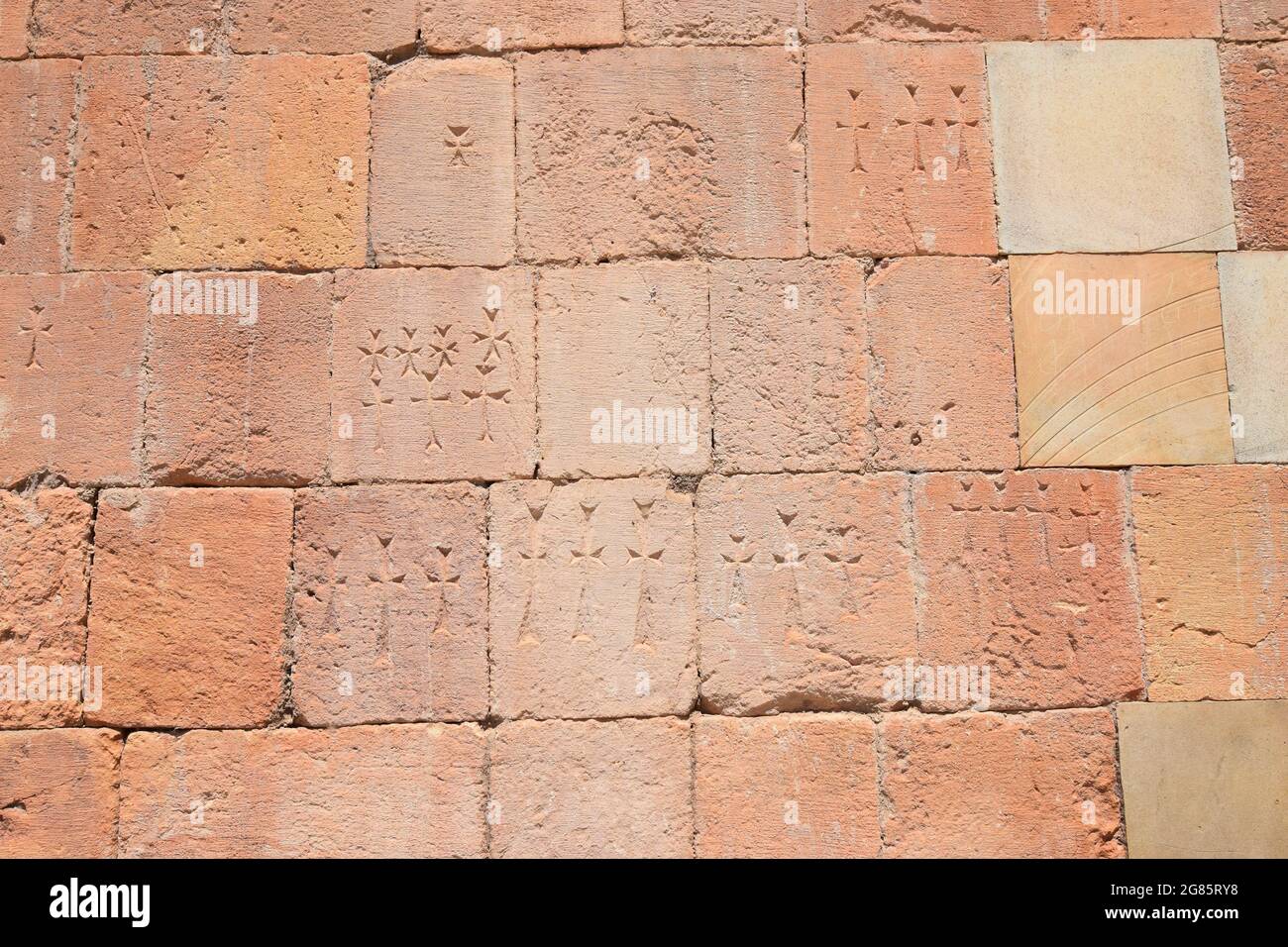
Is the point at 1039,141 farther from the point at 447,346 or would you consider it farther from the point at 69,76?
the point at 69,76

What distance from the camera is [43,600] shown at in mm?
4008

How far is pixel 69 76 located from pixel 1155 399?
458 centimetres

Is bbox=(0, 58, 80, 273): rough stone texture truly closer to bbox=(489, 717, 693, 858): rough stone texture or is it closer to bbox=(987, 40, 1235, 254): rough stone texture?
bbox=(489, 717, 693, 858): rough stone texture

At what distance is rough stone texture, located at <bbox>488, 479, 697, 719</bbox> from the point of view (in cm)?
395

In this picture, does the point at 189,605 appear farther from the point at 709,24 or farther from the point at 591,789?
the point at 709,24

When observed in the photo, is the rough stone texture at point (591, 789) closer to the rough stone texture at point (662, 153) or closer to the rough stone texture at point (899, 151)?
the rough stone texture at point (662, 153)

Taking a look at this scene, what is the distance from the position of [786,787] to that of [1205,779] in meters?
1.57

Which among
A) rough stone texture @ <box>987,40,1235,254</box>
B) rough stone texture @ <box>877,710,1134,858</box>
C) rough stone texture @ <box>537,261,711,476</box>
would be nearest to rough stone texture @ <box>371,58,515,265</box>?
rough stone texture @ <box>537,261,711,476</box>

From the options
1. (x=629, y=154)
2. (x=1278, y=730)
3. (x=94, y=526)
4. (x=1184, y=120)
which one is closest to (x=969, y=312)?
(x=1184, y=120)

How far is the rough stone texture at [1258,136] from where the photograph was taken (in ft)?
13.9

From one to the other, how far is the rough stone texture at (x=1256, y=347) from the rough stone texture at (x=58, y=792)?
450cm

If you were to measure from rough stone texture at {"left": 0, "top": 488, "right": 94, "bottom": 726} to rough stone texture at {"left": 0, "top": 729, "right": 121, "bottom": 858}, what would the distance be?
2.5 inches

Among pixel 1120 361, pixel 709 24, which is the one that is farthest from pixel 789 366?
pixel 709 24
